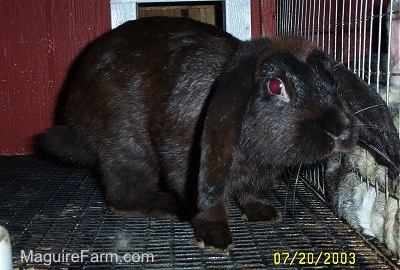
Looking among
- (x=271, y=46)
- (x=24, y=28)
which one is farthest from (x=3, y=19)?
(x=271, y=46)

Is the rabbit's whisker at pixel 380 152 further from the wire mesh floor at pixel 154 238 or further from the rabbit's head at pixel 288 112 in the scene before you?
the wire mesh floor at pixel 154 238

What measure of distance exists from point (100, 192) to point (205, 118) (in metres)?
1.02

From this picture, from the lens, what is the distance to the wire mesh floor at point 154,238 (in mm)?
1577

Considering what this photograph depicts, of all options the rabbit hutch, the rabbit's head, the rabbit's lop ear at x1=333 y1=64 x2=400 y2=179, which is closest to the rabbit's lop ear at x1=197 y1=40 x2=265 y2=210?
the rabbit's head

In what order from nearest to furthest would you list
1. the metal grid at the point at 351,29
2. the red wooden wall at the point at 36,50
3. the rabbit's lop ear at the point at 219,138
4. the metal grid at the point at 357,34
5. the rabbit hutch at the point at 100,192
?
the rabbit's lop ear at the point at 219,138 < the rabbit hutch at the point at 100,192 < the metal grid at the point at 357,34 < the metal grid at the point at 351,29 < the red wooden wall at the point at 36,50

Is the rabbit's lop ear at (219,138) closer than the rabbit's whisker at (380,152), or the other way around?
the rabbit's lop ear at (219,138)

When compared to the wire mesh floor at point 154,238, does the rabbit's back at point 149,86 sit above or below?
above

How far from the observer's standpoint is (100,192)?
8.02 ft

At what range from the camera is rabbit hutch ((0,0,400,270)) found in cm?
162

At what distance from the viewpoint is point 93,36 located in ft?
10.7

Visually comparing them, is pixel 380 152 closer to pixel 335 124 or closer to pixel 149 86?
pixel 335 124
